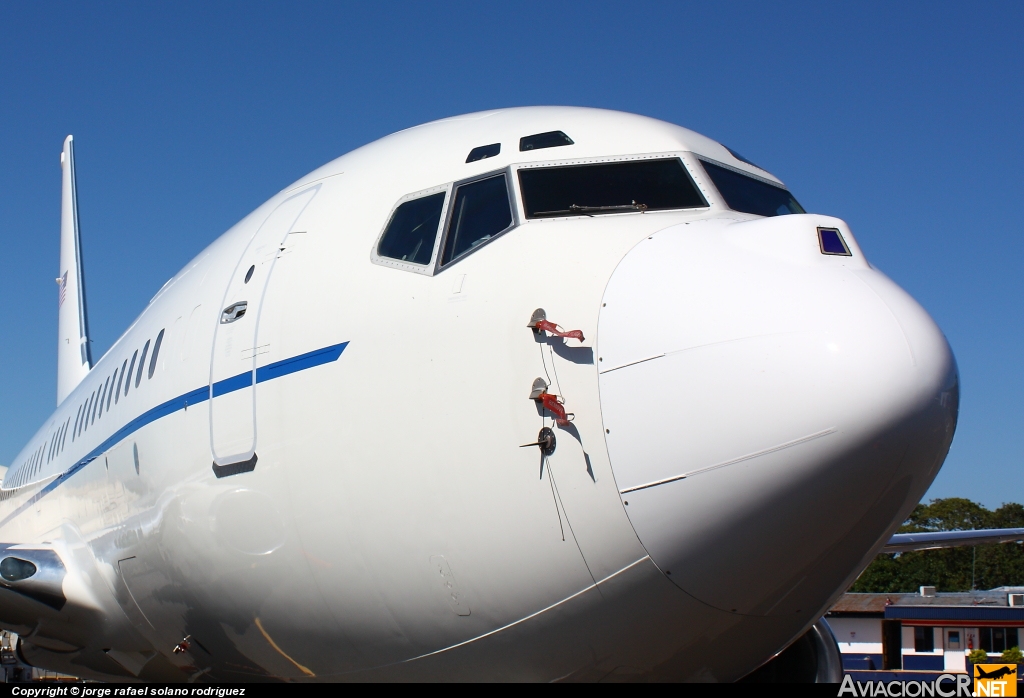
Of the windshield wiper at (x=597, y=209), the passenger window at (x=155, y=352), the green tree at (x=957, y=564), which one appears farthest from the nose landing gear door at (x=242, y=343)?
the green tree at (x=957, y=564)

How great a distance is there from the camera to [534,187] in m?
5.04

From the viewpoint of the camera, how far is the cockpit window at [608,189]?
16.0 ft

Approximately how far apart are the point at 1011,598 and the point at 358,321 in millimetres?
36777

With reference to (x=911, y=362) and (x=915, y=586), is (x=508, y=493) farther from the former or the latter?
(x=915, y=586)

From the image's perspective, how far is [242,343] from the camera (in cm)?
598

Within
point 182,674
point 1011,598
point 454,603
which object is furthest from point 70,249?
point 1011,598

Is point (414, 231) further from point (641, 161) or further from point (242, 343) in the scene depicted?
point (242, 343)

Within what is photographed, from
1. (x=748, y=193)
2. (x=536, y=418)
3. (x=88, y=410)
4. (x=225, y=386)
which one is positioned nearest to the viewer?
(x=536, y=418)

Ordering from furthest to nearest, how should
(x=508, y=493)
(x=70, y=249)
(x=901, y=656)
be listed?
(x=901, y=656), (x=70, y=249), (x=508, y=493)

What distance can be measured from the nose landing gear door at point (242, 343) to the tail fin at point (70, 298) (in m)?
16.3

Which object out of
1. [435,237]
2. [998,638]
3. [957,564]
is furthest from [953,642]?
[957,564]

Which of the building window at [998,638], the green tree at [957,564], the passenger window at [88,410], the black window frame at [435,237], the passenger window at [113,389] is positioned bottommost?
the green tree at [957,564]

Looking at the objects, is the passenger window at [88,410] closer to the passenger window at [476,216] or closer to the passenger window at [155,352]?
the passenger window at [155,352]

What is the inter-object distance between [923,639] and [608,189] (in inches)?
1277
